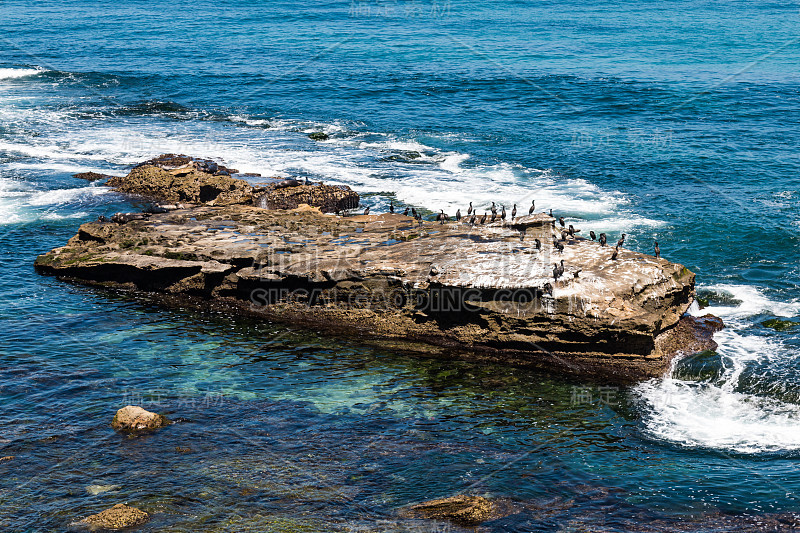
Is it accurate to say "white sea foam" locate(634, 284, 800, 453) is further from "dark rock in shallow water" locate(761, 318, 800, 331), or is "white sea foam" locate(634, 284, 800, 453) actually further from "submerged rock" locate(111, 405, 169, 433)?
"submerged rock" locate(111, 405, 169, 433)

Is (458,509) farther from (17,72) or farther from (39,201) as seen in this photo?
(17,72)

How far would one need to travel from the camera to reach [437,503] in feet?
77.9

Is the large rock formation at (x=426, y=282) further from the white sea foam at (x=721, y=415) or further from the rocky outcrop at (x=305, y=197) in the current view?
the rocky outcrop at (x=305, y=197)

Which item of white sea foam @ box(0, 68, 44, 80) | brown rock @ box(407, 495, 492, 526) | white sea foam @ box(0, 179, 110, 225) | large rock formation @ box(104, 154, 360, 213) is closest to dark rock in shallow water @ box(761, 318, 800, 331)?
brown rock @ box(407, 495, 492, 526)

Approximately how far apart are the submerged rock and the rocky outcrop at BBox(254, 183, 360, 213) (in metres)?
21.5

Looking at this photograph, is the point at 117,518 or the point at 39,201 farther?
the point at 39,201

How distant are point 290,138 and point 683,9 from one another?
252ft

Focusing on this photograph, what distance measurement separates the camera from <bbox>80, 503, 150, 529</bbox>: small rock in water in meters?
22.2

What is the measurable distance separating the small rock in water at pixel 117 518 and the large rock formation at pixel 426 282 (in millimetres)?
14751

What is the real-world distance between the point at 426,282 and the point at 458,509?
40.9 ft

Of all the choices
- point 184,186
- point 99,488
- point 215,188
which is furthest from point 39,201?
point 99,488

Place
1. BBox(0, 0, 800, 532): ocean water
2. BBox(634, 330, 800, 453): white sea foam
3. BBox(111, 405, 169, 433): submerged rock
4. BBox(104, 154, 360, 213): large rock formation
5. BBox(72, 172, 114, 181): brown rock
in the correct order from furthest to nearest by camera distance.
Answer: BBox(72, 172, 114, 181): brown rock → BBox(104, 154, 360, 213): large rock formation → BBox(634, 330, 800, 453): white sea foam → BBox(111, 405, 169, 433): submerged rock → BBox(0, 0, 800, 532): ocean water

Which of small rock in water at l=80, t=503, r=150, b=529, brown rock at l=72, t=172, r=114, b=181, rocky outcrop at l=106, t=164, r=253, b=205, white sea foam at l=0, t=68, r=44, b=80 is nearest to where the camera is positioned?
small rock in water at l=80, t=503, r=150, b=529

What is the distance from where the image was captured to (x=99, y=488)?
24250 mm
